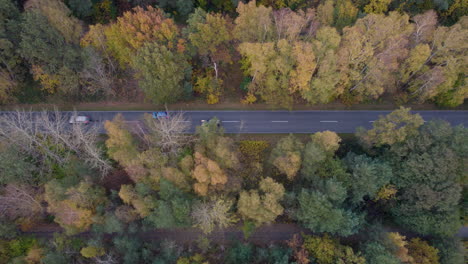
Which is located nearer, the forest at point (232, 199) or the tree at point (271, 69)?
the forest at point (232, 199)

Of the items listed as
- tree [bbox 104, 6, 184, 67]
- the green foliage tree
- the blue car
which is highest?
tree [bbox 104, 6, 184, 67]

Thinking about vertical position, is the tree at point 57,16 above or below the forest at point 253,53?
above

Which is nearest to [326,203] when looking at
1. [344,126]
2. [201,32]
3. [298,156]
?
[298,156]

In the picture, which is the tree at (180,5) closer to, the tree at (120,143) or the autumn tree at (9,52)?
the autumn tree at (9,52)

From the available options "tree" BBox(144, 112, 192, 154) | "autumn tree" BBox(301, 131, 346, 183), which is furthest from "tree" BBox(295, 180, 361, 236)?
"tree" BBox(144, 112, 192, 154)

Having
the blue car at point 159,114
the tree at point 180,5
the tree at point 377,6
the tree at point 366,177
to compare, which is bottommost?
the tree at point 366,177

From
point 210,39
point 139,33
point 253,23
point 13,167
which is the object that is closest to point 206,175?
point 210,39

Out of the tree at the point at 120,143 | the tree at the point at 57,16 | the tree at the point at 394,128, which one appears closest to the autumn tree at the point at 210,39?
the tree at the point at 120,143

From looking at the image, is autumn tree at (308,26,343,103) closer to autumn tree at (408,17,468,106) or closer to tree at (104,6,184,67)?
autumn tree at (408,17,468,106)
